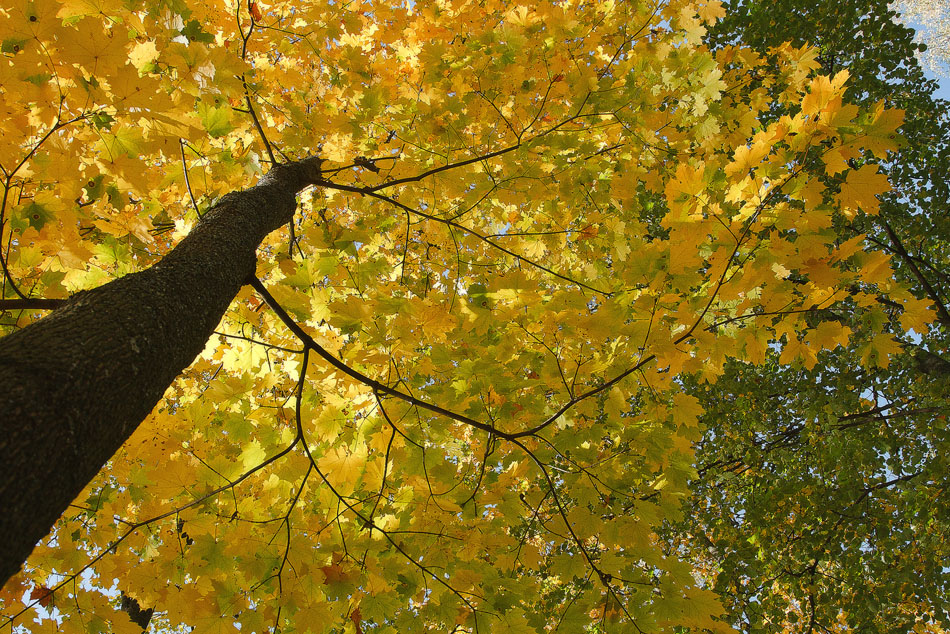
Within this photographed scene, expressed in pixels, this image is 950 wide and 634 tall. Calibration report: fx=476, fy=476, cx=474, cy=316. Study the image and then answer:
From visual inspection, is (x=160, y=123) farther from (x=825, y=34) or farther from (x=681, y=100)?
(x=825, y=34)

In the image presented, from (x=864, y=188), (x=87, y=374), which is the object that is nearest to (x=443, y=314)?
(x=87, y=374)

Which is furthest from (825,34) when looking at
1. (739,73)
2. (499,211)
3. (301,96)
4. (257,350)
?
(257,350)

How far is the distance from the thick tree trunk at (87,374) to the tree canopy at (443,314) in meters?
0.37

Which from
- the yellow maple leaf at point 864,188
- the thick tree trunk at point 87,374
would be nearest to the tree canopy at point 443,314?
the yellow maple leaf at point 864,188

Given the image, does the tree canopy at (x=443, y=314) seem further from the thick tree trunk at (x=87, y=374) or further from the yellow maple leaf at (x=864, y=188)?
the thick tree trunk at (x=87, y=374)

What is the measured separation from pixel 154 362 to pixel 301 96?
2.95 m

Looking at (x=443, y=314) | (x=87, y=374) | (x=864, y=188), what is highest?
(x=864, y=188)

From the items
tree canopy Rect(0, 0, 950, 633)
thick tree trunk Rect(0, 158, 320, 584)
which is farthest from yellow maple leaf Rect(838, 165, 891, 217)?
thick tree trunk Rect(0, 158, 320, 584)

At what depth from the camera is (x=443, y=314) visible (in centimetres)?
230

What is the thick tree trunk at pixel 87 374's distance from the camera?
2.77ft

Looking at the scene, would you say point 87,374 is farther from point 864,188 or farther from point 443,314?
point 864,188

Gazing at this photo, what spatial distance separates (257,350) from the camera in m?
2.41

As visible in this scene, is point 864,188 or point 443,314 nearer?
point 864,188

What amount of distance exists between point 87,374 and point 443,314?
1.45 meters
